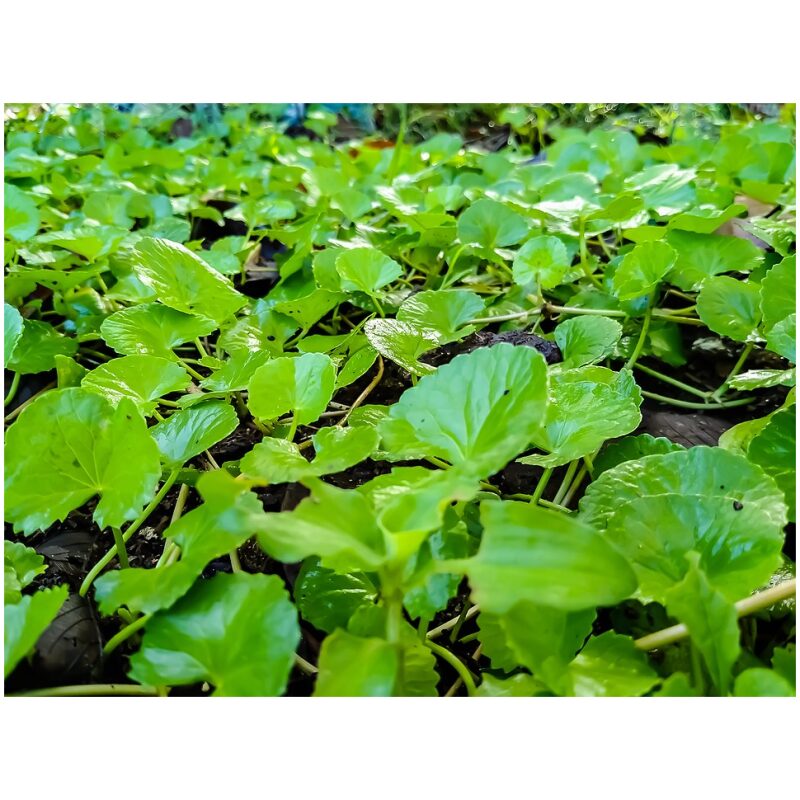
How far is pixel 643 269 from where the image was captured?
0.71 m

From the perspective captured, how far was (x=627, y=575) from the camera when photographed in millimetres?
290

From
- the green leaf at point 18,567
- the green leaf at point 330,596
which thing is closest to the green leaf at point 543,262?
the green leaf at point 330,596

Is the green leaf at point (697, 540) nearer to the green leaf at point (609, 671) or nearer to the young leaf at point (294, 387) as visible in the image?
the green leaf at point (609, 671)

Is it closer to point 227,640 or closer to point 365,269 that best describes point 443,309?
point 365,269

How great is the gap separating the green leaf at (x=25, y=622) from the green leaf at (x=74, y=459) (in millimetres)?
66

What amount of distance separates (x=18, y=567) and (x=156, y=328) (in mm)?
298

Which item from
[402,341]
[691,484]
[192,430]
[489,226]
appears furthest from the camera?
[489,226]

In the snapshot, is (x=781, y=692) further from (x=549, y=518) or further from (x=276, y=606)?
(x=276, y=606)

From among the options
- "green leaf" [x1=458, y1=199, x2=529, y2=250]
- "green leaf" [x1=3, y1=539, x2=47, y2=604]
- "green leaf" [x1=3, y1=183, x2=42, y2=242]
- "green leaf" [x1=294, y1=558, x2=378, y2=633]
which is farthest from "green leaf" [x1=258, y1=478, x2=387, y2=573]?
"green leaf" [x1=3, y1=183, x2=42, y2=242]

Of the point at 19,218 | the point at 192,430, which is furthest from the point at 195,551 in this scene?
the point at 19,218

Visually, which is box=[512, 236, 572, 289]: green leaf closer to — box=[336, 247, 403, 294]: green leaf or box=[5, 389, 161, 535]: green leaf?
box=[336, 247, 403, 294]: green leaf

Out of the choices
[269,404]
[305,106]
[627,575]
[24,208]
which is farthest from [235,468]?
[305,106]

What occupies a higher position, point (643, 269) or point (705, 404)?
point (643, 269)
